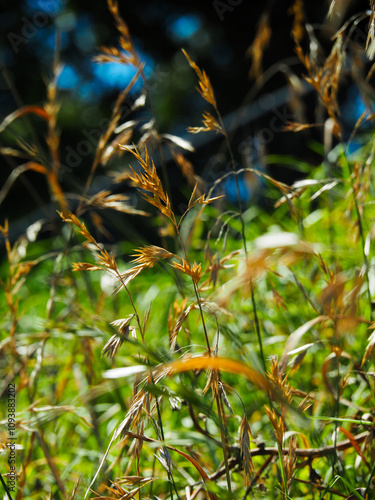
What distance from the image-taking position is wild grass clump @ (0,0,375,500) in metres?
0.68

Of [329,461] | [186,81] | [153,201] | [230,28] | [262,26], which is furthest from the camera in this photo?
[186,81]

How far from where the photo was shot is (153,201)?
665mm

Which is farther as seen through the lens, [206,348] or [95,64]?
[95,64]

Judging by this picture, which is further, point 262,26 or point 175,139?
point 262,26

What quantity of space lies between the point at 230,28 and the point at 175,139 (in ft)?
20.1

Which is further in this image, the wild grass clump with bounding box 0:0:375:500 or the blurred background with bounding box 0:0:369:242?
the blurred background with bounding box 0:0:369:242

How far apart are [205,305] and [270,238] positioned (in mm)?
371

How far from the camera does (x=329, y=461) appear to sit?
98cm

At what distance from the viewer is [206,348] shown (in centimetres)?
74

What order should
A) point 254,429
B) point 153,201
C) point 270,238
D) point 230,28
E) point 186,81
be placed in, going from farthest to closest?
1. point 186,81
2. point 230,28
3. point 254,429
4. point 153,201
5. point 270,238

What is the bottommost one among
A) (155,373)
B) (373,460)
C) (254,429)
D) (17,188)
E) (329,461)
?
(17,188)

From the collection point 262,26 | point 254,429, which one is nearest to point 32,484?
point 254,429

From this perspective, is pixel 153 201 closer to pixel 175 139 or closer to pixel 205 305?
pixel 205 305

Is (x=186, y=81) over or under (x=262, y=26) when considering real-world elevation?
under
